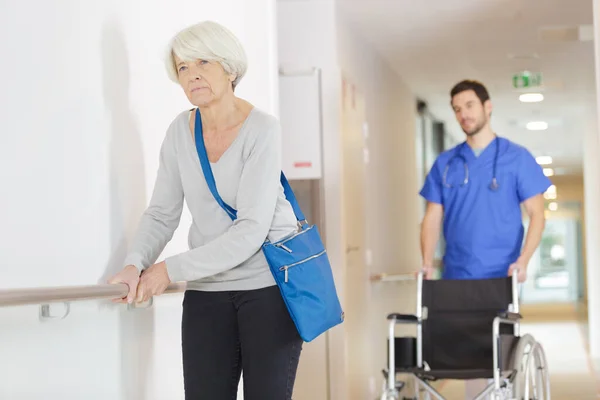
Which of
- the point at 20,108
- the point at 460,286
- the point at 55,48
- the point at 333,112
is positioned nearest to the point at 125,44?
the point at 55,48

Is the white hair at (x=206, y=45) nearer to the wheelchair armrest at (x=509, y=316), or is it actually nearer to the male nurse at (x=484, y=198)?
the wheelchair armrest at (x=509, y=316)

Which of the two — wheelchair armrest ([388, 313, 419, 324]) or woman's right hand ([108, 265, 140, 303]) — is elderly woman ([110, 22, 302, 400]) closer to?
woman's right hand ([108, 265, 140, 303])

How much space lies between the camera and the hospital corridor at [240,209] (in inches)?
79.3

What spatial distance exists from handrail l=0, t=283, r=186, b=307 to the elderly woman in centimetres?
8

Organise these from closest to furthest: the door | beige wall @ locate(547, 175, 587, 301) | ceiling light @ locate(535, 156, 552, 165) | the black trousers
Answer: the black trousers
the door
ceiling light @ locate(535, 156, 552, 165)
beige wall @ locate(547, 175, 587, 301)

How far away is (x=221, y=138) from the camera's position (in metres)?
2.20

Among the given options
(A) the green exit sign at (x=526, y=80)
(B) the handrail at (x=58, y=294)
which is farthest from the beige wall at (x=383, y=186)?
(B) the handrail at (x=58, y=294)

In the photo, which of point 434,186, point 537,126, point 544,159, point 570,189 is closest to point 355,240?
point 434,186

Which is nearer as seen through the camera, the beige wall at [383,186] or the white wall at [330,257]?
the white wall at [330,257]

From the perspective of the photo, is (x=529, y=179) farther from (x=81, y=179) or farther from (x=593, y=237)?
(x=593, y=237)

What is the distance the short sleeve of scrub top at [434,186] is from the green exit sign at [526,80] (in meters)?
3.76

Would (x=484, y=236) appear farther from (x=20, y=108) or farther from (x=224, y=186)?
(x=20, y=108)

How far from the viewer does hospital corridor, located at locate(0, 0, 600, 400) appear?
2.01 metres

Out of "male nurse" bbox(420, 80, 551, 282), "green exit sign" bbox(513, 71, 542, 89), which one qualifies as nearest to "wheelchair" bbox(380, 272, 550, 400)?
"male nurse" bbox(420, 80, 551, 282)
